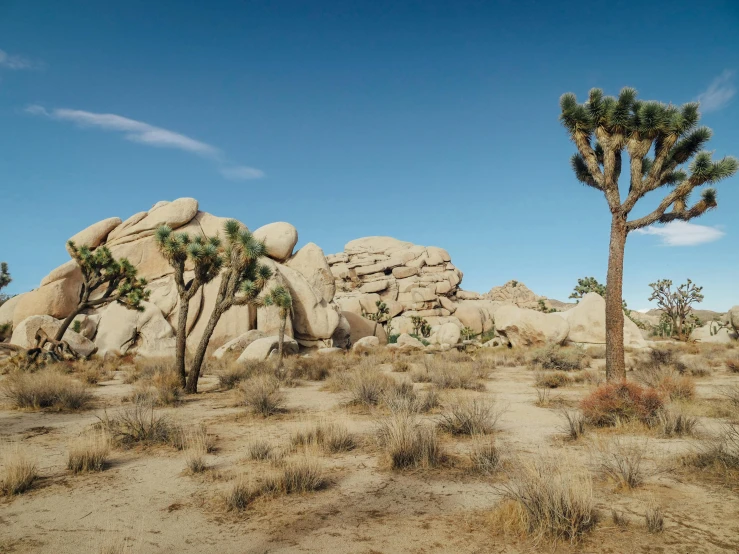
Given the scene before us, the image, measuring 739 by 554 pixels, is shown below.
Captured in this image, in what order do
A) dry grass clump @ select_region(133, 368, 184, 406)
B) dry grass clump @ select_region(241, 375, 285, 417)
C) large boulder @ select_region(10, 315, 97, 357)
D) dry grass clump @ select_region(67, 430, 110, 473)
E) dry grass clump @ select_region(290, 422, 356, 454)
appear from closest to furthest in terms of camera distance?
dry grass clump @ select_region(67, 430, 110, 473), dry grass clump @ select_region(290, 422, 356, 454), dry grass clump @ select_region(241, 375, 285, 417), dry grass clump @ select_region(133, 368, 184, 406), large boulder @ select_region(10, 315, 97, 357)

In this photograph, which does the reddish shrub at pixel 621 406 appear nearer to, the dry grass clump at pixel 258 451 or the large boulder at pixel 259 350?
the dry grass clump at pixel 258 451

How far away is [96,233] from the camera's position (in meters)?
34.2

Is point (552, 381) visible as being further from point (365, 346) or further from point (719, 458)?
point (365, 346)

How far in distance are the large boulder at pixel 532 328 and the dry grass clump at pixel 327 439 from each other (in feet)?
82.4

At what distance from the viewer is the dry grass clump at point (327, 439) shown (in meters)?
6.87

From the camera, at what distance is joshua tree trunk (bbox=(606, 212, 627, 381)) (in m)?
12.1

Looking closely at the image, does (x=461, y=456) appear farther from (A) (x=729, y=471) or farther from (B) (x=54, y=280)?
(B) (x=54, y=280)

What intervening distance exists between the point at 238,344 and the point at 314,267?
11280 mm

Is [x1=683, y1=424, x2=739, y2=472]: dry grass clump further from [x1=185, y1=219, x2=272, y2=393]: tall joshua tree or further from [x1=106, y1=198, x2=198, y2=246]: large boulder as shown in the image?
[x1=106, y1=198, x2=198, y2=246]: large boulder

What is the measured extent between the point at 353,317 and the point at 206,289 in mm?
14748

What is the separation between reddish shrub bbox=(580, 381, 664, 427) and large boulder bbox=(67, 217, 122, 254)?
117ft

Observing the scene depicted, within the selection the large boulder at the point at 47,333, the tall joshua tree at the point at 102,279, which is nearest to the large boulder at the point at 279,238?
the tall joshua tree at the point at 102,279

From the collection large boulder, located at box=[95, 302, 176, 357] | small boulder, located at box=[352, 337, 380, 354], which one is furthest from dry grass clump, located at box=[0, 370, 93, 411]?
small boulder, located at box=[352, 337, 380, 354]

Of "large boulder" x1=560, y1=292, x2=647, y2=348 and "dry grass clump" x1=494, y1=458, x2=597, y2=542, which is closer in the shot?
"dry grass clump" x1=494, y1=458, x2=597, y2=542
